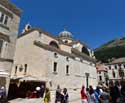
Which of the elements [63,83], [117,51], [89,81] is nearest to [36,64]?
[63,83]

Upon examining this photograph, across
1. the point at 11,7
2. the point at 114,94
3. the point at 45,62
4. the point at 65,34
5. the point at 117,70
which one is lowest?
the point at 114,94

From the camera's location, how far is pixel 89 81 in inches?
1489

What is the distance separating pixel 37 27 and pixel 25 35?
2.81 meters

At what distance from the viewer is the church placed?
24.9 meters

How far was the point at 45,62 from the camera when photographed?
983 inches

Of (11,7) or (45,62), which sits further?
(45,62)

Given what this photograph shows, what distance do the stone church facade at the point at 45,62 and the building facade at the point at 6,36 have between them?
19.2ft

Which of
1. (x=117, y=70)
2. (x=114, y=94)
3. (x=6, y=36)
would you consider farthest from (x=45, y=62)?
(x=117, y=70)

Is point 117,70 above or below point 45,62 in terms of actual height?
above

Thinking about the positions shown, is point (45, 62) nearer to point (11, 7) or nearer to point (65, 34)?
point (11, 7)

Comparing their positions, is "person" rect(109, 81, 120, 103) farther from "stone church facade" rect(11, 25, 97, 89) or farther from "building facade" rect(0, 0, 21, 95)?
"stone church facade" rect(11, 25, 97, 89)

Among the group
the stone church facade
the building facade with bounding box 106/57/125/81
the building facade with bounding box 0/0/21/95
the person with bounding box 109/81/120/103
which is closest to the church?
the stone church facade

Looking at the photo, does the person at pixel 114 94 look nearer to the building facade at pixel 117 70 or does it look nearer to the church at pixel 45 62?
the church at pixel 45 62

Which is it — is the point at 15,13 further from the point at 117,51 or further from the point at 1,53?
the point at 117,51
